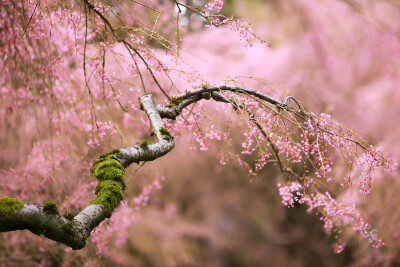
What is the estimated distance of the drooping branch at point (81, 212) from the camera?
1446 mm

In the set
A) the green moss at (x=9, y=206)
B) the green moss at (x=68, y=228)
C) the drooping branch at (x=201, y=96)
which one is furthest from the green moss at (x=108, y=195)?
the drooping branch at (x=201, y=96)

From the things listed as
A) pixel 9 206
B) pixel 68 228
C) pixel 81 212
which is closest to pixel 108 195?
pixel 81 212

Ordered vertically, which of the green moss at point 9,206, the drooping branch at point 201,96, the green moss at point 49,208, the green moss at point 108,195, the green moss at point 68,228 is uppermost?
the drooping branch at point 201,96

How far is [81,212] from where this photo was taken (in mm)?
1575

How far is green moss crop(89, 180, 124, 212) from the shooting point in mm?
1663

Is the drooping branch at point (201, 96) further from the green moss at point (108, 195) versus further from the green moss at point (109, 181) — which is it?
the green moss at point (108, 195)

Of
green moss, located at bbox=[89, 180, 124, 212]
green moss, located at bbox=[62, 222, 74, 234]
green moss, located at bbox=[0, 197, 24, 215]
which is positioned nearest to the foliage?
green moss, located at bbox=[89, 180, 124, 212]

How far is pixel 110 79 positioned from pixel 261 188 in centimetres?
605

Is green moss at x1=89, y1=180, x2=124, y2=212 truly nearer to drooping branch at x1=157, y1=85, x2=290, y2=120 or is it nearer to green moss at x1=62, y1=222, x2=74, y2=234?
A: green moss at x1=62, y1=222, x2=74, y2=234

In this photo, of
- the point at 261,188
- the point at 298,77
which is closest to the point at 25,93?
the point at 298,77

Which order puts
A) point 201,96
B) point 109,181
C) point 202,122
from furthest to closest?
1. point 202,122
2. point 201,96
3. point 109,181

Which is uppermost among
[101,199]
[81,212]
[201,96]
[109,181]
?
[201,96]

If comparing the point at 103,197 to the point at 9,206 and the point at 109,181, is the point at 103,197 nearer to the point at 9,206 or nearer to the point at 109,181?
the point at 109,181

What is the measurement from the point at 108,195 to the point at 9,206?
0.43 meters
